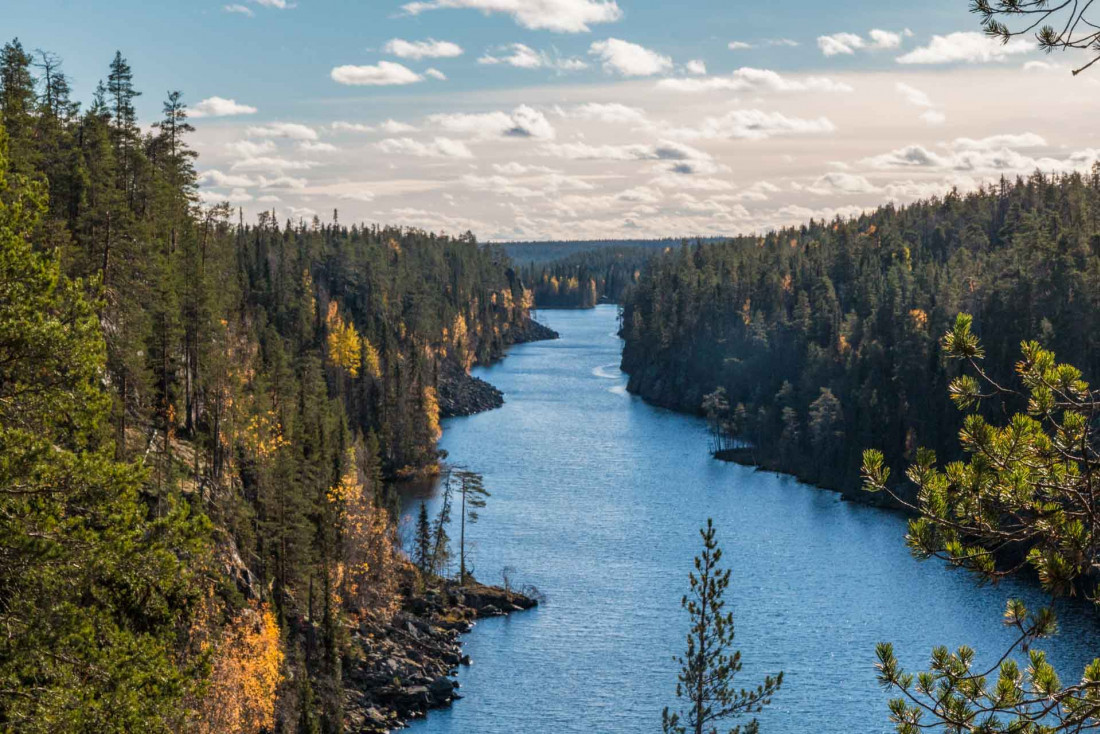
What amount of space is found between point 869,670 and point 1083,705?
5091cm

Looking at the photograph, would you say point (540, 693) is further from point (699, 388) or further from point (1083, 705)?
point (699, 388)

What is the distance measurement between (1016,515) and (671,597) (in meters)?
60.0

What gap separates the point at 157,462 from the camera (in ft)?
168

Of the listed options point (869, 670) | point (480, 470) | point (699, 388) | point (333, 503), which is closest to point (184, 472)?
point (333, 503)

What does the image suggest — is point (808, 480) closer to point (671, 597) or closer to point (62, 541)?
point (671, 597)

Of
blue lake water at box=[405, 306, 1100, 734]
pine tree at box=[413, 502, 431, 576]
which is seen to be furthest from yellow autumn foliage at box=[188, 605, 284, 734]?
pine tree at box=[413, 502, 431, 576]

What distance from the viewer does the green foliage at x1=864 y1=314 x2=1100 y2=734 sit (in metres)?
10.4

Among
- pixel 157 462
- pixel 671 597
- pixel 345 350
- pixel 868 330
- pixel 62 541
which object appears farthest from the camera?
pixel 345 350

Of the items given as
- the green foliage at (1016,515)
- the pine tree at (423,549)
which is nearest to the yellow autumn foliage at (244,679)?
the pine tree at (423,549)

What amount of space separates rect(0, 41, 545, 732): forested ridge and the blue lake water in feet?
30.7

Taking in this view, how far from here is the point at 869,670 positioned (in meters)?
57.4

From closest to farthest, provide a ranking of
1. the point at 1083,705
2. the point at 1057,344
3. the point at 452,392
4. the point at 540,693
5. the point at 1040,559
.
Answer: the point at 1083,705
the point at 1040,559
the point at 540,693
the point at 1057,344
the point at 452,392

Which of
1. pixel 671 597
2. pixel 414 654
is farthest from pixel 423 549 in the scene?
pixel 671 597

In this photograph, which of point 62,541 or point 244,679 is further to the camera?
point 244,679
